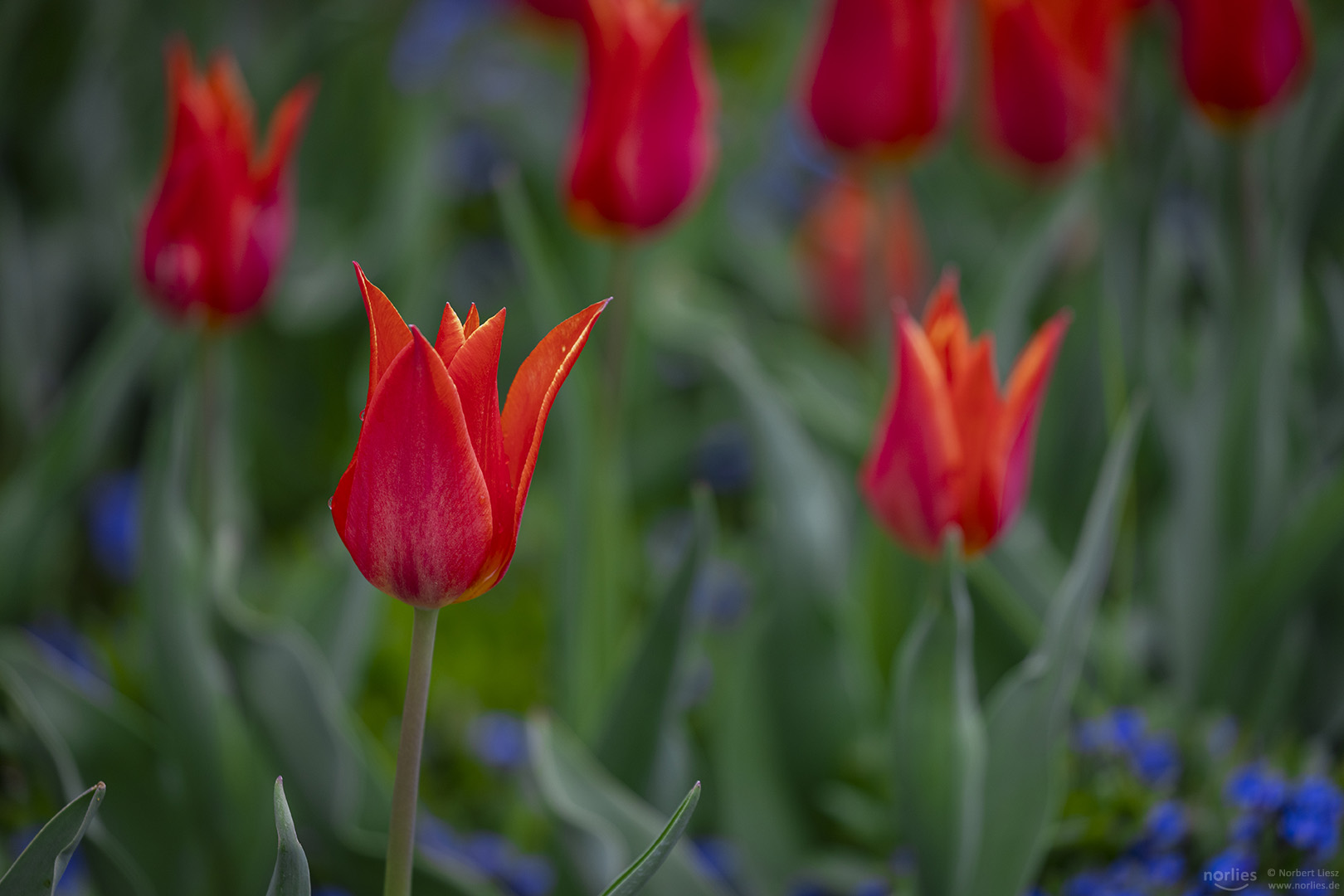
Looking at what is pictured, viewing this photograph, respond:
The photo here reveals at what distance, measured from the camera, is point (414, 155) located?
1.65 metres

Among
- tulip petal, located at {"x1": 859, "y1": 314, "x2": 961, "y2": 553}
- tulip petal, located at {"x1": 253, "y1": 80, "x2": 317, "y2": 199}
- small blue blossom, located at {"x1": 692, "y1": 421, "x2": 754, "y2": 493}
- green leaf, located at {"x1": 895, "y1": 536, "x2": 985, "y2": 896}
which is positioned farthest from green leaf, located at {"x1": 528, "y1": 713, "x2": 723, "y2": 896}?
small blue blossom, located at {"x1": 692, "y1": 421, "x2": 754, "y2": 493}

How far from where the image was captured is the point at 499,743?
1172 mm

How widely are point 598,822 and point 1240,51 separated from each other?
0.85 meters

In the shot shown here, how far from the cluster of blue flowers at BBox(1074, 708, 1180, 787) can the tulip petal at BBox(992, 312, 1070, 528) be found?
290 mm

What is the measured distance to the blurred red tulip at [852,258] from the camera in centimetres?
168

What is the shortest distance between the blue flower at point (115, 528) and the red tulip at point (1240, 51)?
1244 millimetres

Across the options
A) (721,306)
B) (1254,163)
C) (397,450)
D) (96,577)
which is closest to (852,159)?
(1254,163)

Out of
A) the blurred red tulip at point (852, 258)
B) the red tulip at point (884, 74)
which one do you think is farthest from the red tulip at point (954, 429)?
the blurred red tulip at point (852, 258)

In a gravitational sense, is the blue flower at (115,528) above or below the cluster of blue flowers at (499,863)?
above

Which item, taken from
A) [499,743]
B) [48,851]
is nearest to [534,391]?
[48,851]

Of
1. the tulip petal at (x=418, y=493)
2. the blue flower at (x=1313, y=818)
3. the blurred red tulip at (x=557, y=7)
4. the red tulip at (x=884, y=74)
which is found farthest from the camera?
the blurred red tulip at (x=557, y=7)

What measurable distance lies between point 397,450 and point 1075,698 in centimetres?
80

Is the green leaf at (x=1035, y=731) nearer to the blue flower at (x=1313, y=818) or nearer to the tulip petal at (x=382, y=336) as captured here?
the blue flower at (x=1313, y=818)

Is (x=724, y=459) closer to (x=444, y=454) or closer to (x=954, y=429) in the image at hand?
(x=954, y=429)
